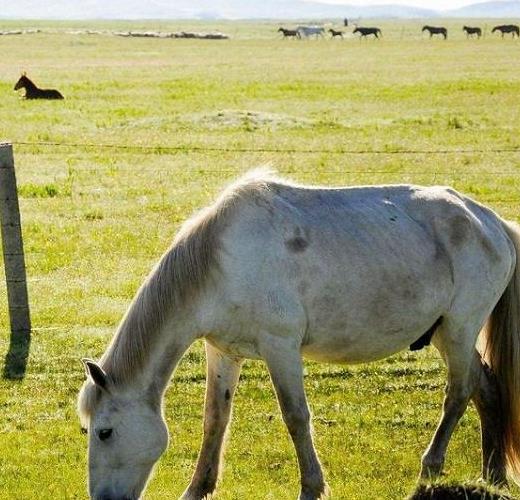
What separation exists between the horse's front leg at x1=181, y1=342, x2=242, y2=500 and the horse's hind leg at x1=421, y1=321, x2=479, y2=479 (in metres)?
1.17

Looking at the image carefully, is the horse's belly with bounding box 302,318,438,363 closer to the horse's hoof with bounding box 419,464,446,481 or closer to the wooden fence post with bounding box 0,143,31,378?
the horse's hoof with bounding box 419,464,446,481

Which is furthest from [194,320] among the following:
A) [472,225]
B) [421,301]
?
[472,225]

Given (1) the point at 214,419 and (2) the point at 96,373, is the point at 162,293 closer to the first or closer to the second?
(2) the point at 96,373

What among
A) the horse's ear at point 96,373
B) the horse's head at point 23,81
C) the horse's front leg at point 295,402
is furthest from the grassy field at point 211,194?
the horse's ear at point 96,373

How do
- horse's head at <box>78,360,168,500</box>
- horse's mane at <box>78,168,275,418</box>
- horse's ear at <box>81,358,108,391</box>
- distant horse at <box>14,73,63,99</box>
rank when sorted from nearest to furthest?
1. horse's ear at <box>81,358,108,391</box>
2. horse's head at <box>78,360,168,500</box>
3. horse's mane at <box>78,168,275,418</box>
4. distant horse at <box>14,73,63,99</box>

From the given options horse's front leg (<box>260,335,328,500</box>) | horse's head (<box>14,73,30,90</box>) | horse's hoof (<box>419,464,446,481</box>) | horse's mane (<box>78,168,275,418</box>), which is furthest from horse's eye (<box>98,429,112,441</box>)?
horse's head (<box>14,73,30,90</box>)

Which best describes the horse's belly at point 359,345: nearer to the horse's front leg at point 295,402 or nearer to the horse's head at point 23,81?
the horse's front leg at point 295,402

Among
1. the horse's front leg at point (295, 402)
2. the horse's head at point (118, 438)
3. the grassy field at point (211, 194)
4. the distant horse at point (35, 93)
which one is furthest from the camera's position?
the distant horse at point (35, 93)

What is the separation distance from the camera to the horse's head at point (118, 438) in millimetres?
4754

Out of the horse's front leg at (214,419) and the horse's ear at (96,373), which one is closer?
the horse's ear at (96,373)

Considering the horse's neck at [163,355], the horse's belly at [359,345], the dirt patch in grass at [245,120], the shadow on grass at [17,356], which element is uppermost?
the horse's neck at [163,355]

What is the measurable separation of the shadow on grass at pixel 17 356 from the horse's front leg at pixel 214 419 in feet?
9.53

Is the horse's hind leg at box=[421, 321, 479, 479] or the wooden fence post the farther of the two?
the wooden fence post

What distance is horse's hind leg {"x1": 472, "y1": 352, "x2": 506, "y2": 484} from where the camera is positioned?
5934 millimetres
